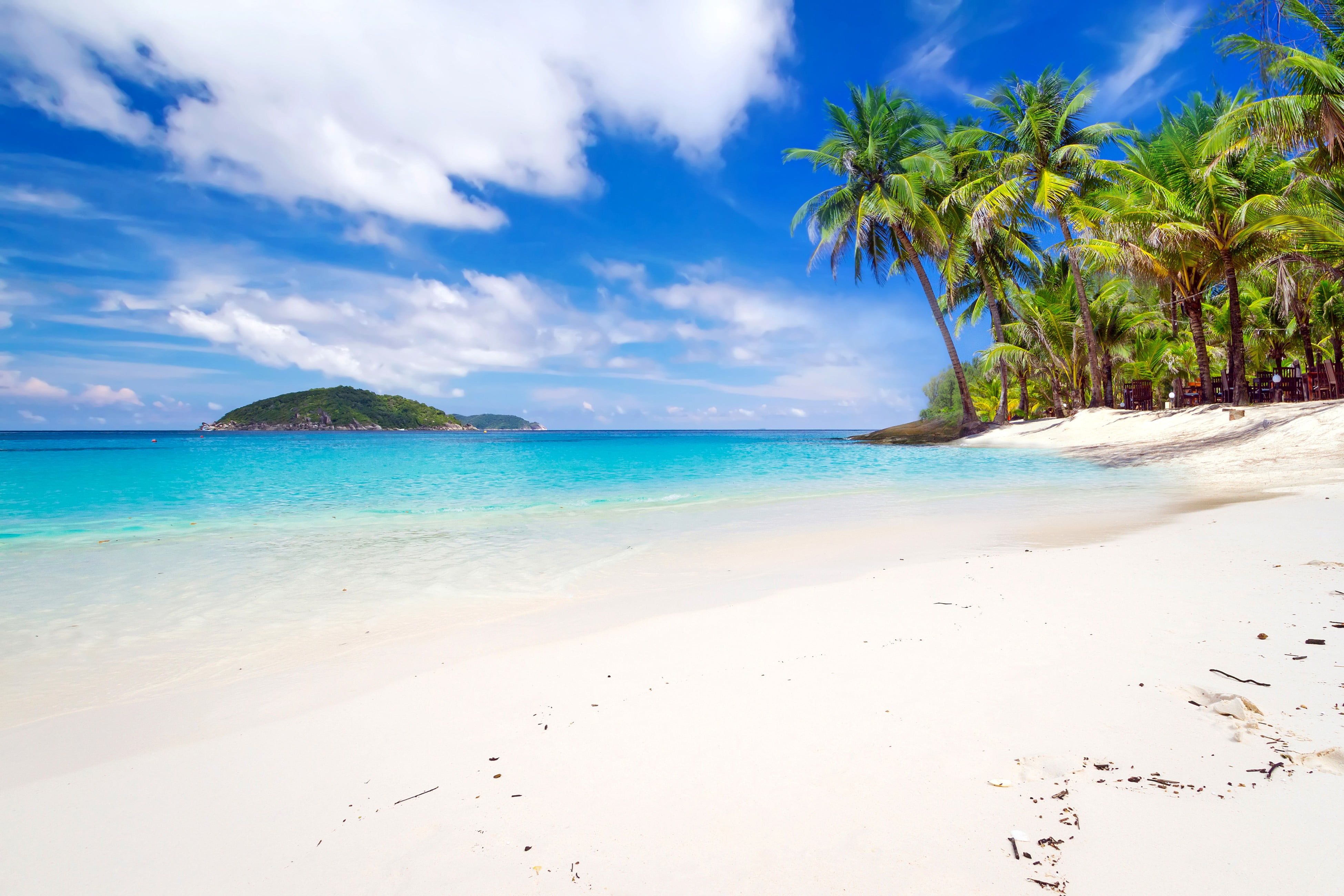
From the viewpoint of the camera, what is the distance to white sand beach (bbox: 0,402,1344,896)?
1.58 meters

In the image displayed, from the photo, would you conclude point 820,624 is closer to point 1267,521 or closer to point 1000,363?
point 1267,521

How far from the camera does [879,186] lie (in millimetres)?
26219

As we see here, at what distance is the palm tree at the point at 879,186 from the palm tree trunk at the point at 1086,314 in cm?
457

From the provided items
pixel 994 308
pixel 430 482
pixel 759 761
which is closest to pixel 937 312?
pixel 994 308

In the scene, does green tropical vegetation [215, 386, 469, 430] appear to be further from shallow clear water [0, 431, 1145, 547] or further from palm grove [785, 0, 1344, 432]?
palm grove [785, 0, 1344, 432]

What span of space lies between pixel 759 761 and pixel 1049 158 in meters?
29.4

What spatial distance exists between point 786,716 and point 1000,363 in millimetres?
31603

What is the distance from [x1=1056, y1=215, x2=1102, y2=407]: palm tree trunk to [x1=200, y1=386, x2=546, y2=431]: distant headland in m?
105

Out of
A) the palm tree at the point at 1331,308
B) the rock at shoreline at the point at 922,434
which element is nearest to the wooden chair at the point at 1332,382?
the palm tree at the point at 1331,308

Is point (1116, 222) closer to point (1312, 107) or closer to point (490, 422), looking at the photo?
point (1312, 107)

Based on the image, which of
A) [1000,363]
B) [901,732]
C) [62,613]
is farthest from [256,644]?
[1000,363]

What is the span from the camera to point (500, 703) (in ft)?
9.00

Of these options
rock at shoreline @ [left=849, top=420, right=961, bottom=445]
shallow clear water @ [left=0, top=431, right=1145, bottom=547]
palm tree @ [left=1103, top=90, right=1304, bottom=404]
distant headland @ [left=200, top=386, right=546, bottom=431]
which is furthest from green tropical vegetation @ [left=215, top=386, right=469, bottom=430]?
palm tree @ [left=1103, top=90, right=1304, bottom=404]

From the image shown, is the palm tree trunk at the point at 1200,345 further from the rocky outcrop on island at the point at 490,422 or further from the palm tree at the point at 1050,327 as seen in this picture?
the rocky outcrop on island at the point at 490,422
